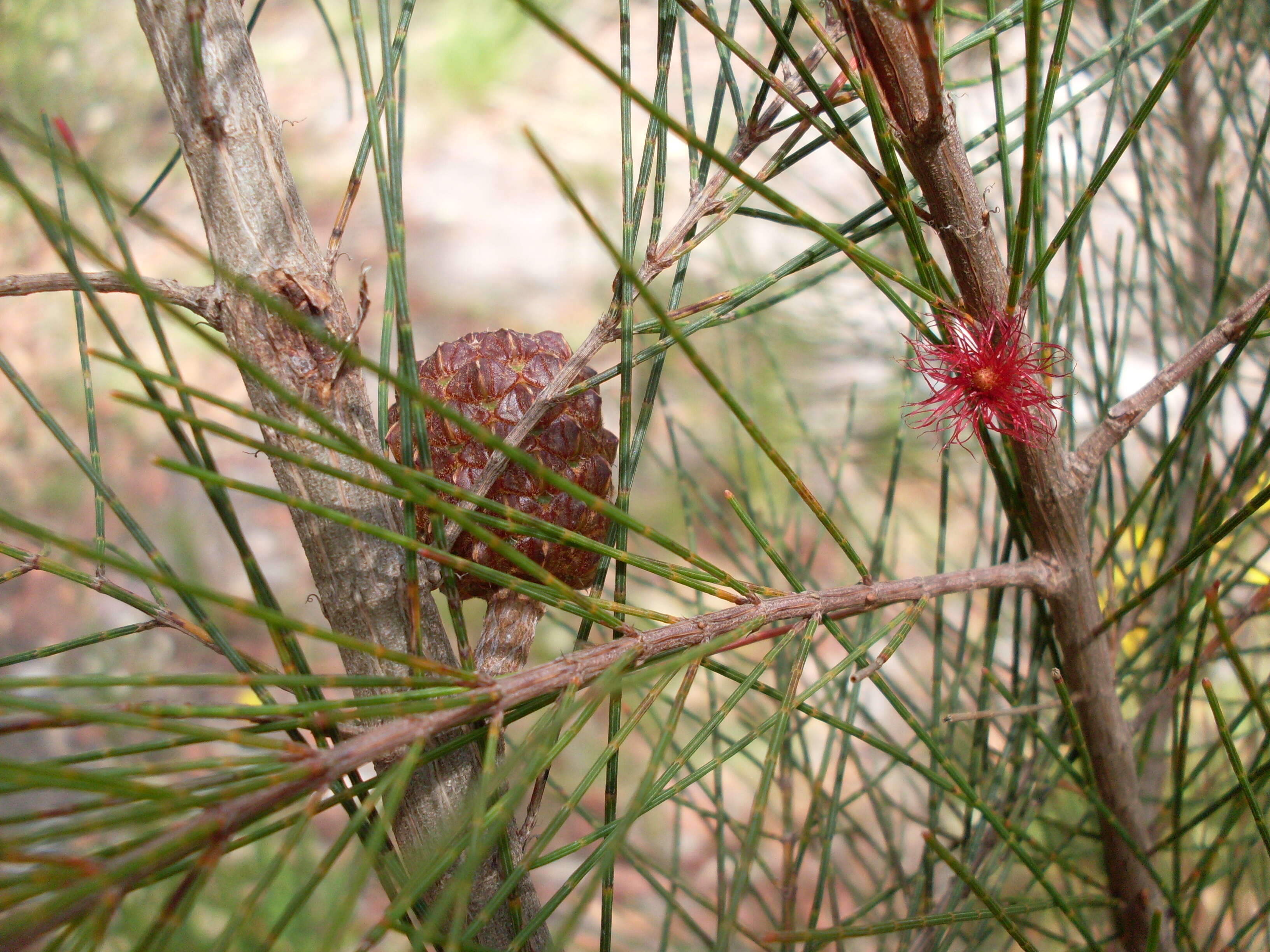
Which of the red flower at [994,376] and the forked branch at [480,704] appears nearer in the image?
the forked branch at [480,704]

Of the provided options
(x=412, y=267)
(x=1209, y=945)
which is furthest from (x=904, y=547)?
(x=1209, y=945)

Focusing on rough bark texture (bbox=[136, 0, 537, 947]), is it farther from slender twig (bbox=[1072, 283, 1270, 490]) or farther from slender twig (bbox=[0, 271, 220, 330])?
slender twig (bbox=[1072, 283, 1270, 490])

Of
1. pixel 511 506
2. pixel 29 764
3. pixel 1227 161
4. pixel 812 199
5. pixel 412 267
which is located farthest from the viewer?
pixel 412 267

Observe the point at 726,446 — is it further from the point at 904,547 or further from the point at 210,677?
the point at 210,677

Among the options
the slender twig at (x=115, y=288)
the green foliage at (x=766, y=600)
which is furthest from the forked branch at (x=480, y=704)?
the slender twig at (x=115, y=288)

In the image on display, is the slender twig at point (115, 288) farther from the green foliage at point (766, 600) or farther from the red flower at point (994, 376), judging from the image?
the red flower at point (994, 376)

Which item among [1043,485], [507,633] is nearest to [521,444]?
[507,633]

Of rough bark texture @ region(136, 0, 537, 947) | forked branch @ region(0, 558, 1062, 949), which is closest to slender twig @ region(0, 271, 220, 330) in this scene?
rough bark texture @ region(136, 0, 537, 947)
